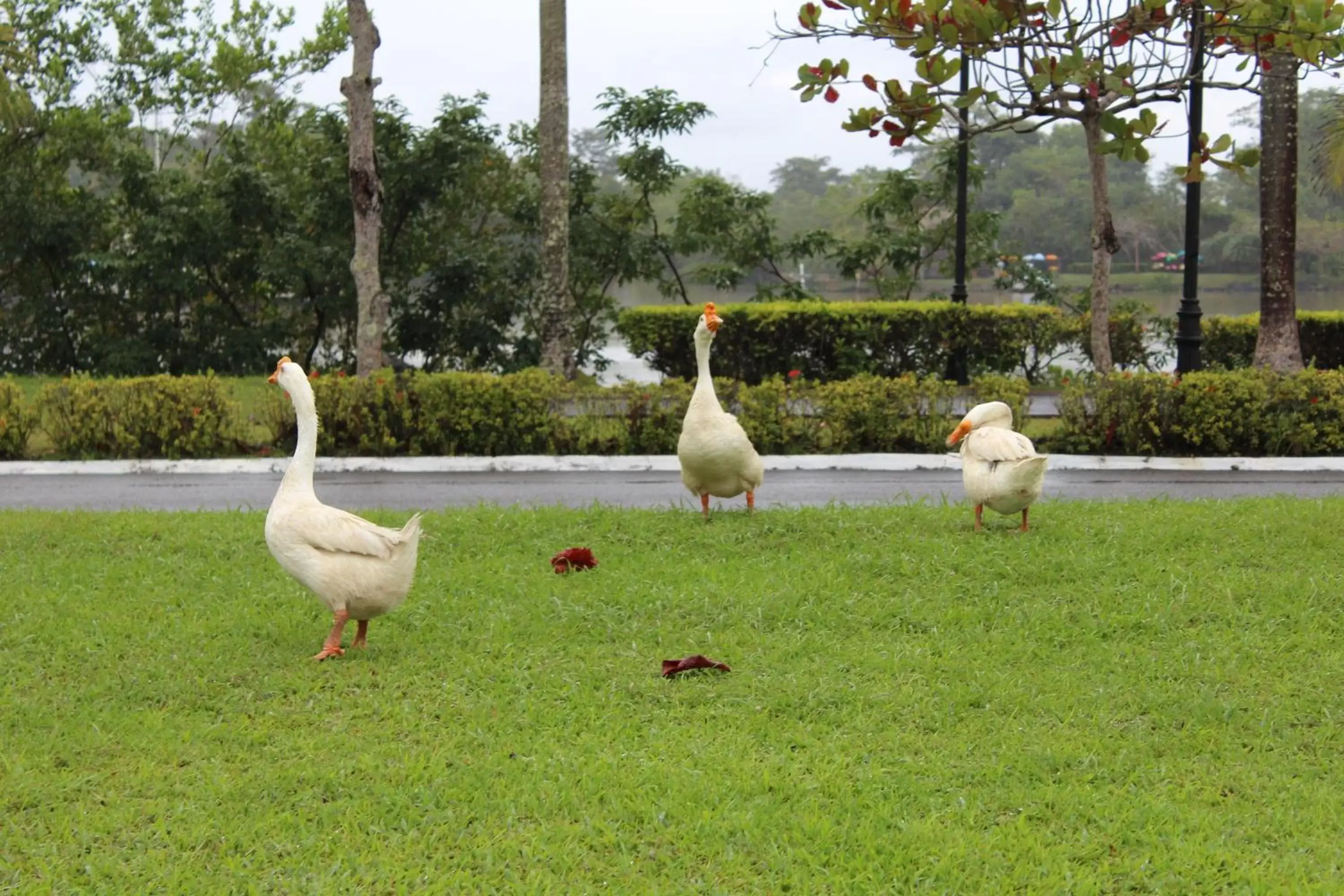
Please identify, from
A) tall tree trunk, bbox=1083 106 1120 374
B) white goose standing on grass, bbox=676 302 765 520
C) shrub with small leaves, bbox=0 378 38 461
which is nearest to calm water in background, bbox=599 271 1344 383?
tall tree trunk, bbox=1083 106 1120 374

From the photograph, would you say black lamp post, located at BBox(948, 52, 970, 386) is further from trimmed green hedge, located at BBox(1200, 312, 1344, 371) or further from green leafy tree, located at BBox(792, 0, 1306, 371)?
green leafy tree, located at BBox(792, 0, 1306, 371)

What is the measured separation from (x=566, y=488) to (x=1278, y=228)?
Result: 27.5 feet

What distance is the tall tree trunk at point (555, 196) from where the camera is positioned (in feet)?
50.1

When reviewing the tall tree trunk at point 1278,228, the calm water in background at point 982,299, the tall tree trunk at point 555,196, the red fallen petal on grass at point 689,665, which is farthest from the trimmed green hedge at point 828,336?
the red fallen petal on grass at point 689,665

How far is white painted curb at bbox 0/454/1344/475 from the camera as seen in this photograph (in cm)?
1191

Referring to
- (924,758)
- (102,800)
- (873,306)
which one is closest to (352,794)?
(102,800)

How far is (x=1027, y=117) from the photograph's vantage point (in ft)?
24.5

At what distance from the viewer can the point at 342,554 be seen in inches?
223

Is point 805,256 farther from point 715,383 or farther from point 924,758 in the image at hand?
point 924,758

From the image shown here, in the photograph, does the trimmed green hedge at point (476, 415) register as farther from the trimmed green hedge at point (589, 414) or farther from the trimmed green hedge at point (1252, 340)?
the trimmed green hedge at point (1252, 340)

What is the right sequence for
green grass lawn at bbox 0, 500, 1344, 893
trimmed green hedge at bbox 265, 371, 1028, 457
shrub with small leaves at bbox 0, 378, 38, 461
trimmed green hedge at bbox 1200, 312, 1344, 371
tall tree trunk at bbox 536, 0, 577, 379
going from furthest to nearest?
trimmed green hedge at bbox 1200, 312, 1344, 371
tall tree trunk at bbox 536, 0, 577, 379
trimmed green hedge at bbox 265, 371, 1028, 457
shrub with small leaves at bbox 0, 378, 38, 461
green grass lawn at bbox 0, 500, 1344, 893

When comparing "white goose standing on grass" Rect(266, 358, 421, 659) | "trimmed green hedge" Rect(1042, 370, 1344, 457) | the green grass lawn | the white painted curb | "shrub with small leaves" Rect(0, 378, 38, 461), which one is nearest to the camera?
the green grass lawn

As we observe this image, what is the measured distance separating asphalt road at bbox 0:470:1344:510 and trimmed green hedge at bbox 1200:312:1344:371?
6.01m

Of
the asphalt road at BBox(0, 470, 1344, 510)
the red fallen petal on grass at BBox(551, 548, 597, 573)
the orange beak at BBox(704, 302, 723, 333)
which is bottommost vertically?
the red fallen petal on grass at BBox(551, 548, 597, 573)
